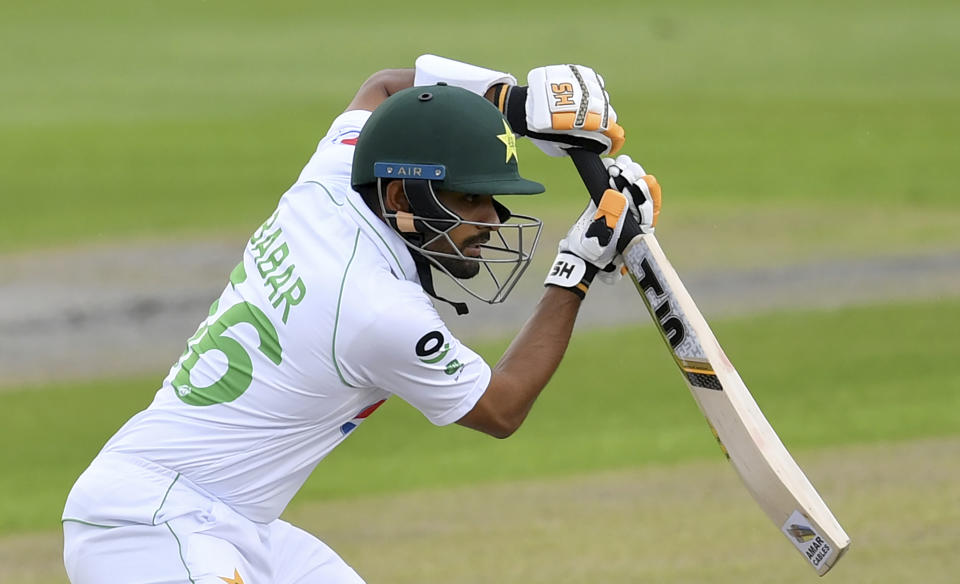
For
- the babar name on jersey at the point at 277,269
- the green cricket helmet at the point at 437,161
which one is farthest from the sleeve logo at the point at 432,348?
the babar name on jersey at the point at 277,269

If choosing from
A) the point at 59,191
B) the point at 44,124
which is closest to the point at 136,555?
the point at 59,191

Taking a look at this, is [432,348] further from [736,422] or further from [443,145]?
[736,422]

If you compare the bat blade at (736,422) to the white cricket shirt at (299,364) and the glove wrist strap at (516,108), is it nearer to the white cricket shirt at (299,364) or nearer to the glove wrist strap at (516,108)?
the glove wrist strap at (516,108)

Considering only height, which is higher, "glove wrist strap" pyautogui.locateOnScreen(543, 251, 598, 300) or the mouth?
the mouth

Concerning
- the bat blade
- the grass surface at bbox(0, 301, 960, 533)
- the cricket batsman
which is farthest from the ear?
the grass surface at bbox(0, 301, 960, 533)

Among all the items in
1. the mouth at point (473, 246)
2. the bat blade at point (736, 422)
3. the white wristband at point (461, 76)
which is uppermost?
the white wristband at point (461, 76)

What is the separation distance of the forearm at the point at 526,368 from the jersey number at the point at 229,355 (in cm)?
49

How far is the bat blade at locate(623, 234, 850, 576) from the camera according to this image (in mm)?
3549

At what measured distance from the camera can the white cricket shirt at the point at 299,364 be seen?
310cm

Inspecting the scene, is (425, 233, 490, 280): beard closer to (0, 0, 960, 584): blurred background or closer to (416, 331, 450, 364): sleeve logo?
(416, 331, 450, 364): sleeve logo

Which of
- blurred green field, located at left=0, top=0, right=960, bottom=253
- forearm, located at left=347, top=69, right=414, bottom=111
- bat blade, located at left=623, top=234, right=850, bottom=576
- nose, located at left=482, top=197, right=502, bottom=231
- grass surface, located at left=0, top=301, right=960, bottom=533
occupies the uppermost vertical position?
forearm, located at left=347, top=69, right=414, bottom=111

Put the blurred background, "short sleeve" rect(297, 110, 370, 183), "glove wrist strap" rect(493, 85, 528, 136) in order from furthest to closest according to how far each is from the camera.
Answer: the blurred background
"glove wrist strap" rect(493, 85, 528, 136)
"short sleeve" rect(297, 110, 370, 183)

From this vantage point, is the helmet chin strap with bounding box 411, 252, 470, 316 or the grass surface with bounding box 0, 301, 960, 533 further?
the grass surface with bounding box 0, 301, 960, 533

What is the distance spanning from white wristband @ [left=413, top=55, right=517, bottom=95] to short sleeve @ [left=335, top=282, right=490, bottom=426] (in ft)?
2.88
